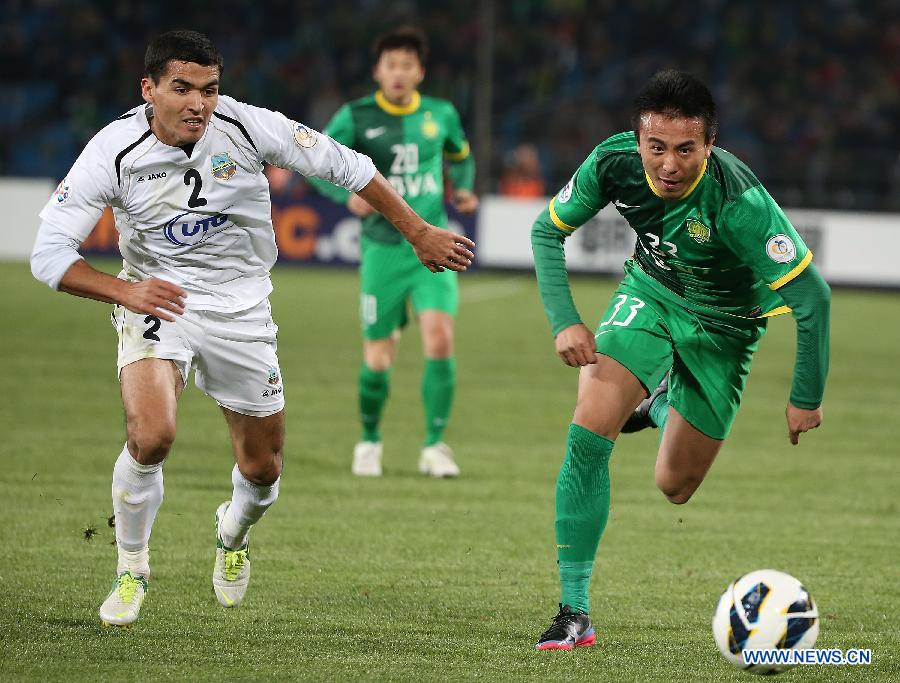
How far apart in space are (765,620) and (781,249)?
1239mm

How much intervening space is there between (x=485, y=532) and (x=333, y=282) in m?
13.4

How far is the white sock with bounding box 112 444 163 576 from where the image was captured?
5.00m

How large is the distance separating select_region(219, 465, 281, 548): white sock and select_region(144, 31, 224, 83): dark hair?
152 cm

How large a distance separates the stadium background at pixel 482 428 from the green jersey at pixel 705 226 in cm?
122

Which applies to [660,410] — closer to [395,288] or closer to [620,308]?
[620,308]

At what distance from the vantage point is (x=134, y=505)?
16.5ft

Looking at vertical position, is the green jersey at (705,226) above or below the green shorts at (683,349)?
above

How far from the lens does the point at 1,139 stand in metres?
23.3

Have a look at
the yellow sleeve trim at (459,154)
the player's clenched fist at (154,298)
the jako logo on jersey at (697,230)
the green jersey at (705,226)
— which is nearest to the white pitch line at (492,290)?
the yellow sleeve trim at (459,154)

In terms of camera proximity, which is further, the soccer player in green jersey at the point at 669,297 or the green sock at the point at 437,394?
the green sock at the point at 437,394

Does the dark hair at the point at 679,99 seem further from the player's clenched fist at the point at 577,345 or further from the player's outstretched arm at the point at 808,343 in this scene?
the player's clenched fist at the point at 577,345

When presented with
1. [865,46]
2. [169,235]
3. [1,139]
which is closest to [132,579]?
[169,235]

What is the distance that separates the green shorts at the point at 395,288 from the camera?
8430 millimetres

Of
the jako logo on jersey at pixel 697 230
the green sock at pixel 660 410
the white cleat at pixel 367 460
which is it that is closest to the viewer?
the jako logo on jersey at pixel 697 230
